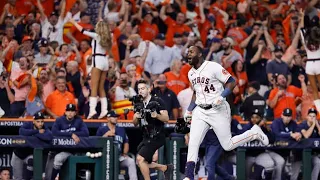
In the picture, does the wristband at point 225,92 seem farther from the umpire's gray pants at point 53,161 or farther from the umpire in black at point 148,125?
the umpire's gray pants at point 53,161

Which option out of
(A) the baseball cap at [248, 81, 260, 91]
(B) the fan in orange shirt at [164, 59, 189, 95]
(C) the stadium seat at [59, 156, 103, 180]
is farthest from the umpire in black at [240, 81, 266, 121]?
(C) the stadium seat at [59, 156, 103, 180]

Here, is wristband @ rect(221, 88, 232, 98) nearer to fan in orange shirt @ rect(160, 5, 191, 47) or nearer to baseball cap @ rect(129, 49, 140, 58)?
baseball cap @ rect(129, 49, 140, 58)

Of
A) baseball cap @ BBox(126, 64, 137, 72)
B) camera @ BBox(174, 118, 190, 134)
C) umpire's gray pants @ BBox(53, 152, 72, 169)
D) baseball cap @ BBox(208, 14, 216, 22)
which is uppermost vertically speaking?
baseball cap @ BBox(208, 14, 216, 22)

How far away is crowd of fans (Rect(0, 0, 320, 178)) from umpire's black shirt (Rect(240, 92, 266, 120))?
0.05 feet

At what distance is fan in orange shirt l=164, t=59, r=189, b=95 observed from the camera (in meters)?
19.5

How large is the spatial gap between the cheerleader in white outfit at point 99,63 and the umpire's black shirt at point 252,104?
2.29 meters

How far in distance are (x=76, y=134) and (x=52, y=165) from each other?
1.98 feet

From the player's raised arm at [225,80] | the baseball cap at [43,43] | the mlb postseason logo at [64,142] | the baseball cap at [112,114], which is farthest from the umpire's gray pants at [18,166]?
the player's raised arm at [225,80]

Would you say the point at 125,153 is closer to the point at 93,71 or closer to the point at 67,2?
the point at 93,71

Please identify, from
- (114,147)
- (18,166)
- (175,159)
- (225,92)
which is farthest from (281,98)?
(18,166)

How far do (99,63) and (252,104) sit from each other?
2.58 metres

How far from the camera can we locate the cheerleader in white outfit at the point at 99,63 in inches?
718

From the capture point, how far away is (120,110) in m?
18.7

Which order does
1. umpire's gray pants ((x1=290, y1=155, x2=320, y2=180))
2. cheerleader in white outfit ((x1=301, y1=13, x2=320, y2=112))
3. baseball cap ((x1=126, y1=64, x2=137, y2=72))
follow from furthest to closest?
baseball cap ((x1=126, y1=64, x2=137, y2=72)) < cheerleader in white outfit ((x1=301, y1=13, x2=320, y2=112)) < umpire's gray pants ((x1=290, y1=155, x2=320, y2=180))
